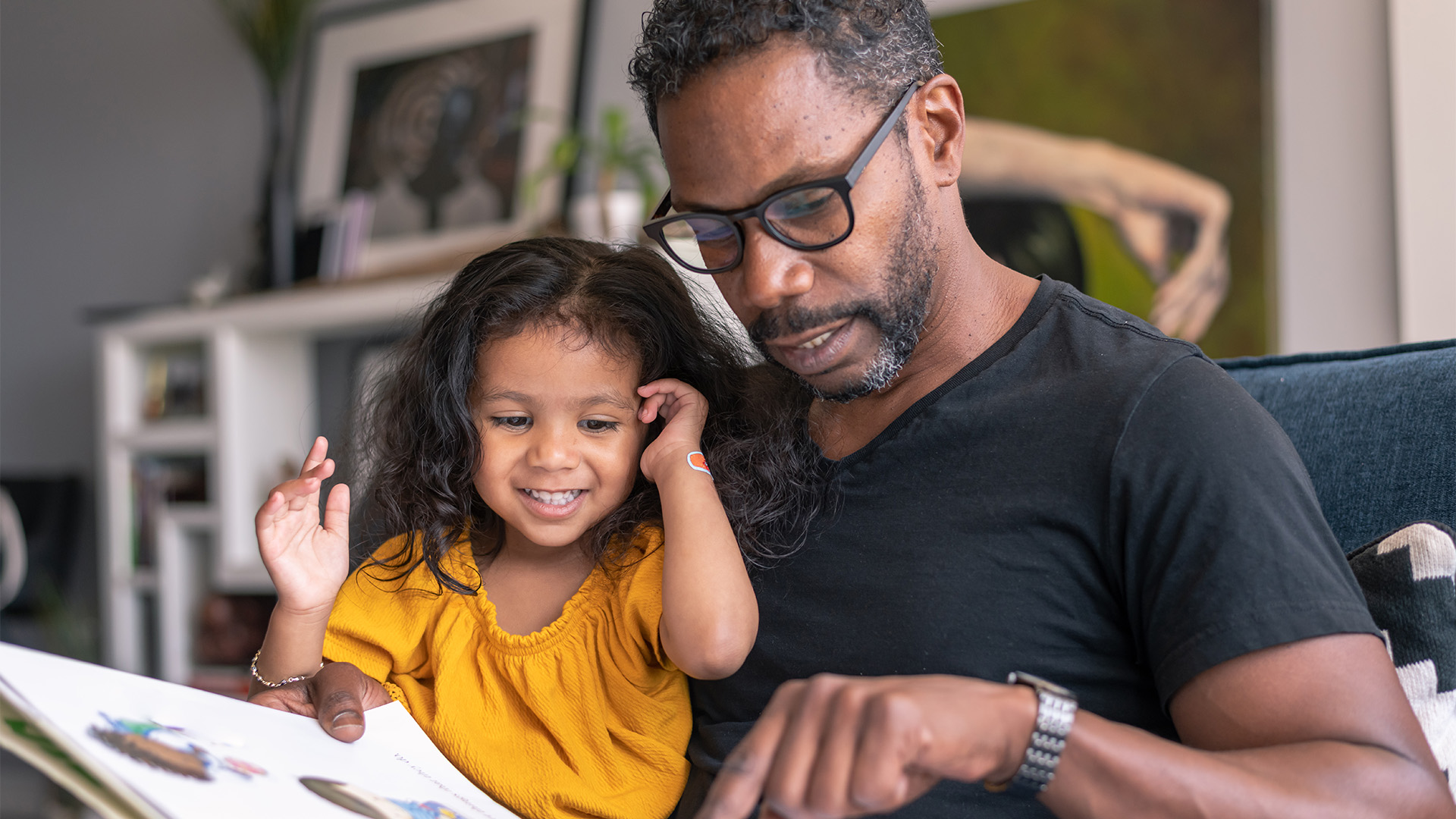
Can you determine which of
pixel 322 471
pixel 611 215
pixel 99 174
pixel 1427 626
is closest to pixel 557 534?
pixel 322 471

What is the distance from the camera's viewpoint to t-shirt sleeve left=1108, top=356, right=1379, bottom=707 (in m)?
0.76

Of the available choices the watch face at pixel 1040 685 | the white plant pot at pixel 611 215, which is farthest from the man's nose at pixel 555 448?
the white plant pot at pixel 611 215

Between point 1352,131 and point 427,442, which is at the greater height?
→ point 1352,131

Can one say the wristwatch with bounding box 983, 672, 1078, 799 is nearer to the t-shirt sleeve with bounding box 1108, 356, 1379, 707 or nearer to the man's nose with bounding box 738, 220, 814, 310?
the t-shirt sleeve with bounding box 1108, 356, 1379, 707

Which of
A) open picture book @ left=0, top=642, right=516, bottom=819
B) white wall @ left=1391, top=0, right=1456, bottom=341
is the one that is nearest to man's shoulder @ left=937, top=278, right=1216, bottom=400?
open picture book @ left=0, top=642, right=516, bottom=819

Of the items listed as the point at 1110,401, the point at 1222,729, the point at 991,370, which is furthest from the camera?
the point at 991,370

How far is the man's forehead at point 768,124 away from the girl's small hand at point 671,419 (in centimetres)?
28

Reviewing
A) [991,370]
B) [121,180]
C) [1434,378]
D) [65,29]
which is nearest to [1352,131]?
[1434,378]

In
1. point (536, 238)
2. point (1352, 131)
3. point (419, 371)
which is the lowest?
point (419, 371)

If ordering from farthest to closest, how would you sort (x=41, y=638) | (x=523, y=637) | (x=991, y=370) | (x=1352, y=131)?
(x=41, y=638) < (x=1352, y=131) < (x=523, y=637) < (x=991, y=370)

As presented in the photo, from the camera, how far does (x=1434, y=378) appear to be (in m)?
1.08

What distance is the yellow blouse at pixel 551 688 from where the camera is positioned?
3.74ft

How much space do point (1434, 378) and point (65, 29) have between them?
501 centimetres

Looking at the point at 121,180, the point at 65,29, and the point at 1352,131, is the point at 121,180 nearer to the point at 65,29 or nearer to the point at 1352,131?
the point at 65,29
